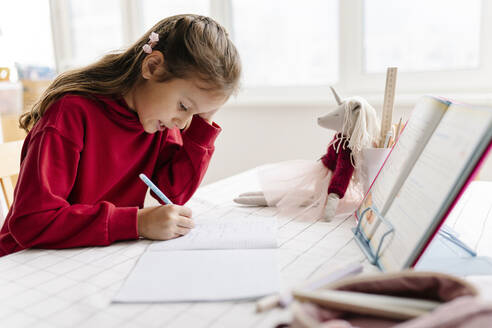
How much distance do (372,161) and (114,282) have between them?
1.81 feet

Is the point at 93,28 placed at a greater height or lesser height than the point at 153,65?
greater

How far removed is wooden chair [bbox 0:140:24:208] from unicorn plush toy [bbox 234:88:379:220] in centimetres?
61

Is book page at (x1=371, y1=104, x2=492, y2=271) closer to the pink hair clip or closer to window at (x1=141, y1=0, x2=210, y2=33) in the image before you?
the pink hair clip

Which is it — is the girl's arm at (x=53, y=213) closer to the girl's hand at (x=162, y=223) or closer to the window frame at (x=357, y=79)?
the girl's hand at (x=162, y=223)

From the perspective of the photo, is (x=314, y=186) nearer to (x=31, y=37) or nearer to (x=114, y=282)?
(x=114, y=282)

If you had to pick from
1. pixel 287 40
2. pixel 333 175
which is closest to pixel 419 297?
pixel 333 175

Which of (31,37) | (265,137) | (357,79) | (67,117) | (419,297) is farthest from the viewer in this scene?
(31,37)

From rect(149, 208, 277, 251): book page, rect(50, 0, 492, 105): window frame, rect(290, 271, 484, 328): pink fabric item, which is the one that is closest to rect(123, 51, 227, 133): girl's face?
rect(149, 208, 277, 251): book page

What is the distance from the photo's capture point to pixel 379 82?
6.80 feet

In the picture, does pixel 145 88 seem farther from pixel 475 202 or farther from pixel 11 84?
pixel 11 84

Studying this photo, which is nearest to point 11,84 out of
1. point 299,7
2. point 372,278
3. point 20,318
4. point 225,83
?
point 299,7

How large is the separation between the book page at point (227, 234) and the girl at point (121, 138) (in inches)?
1.2

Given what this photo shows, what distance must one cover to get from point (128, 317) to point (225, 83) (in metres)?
0.57

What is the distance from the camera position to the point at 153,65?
3.22ft
